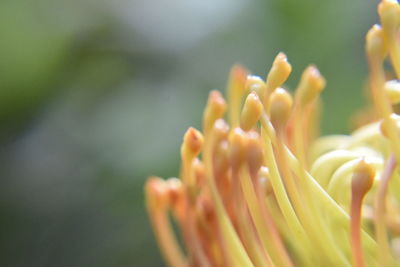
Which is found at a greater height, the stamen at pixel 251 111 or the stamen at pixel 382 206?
the stamen at pixel 251 111

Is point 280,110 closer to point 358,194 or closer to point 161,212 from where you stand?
point 358,194

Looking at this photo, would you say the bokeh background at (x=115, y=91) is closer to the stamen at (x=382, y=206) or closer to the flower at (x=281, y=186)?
the flower at (x=281, y=186)

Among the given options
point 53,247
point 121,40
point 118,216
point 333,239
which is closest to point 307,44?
point 121,40

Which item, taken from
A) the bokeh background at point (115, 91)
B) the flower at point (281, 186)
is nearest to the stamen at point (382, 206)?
the flower at point (281, 186)

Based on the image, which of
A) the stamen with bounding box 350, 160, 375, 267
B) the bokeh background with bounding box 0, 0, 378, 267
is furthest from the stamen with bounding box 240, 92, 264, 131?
the bokeh background with bounding box 0, 0, 378, 267

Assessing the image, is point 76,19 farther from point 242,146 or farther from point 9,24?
point 242,146

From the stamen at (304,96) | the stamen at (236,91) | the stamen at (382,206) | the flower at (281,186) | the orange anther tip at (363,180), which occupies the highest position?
the stamen at (236,91)

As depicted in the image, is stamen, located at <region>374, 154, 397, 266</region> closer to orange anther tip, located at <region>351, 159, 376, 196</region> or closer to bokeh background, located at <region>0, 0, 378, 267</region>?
orange anther tip, located at <region>351, 159, 376, 196</region>
